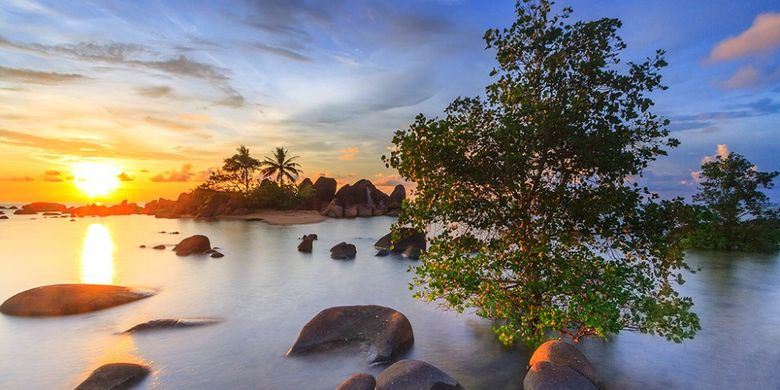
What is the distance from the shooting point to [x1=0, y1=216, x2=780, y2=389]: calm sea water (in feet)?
42.6

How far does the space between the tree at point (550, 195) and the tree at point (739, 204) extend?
33.1 meters

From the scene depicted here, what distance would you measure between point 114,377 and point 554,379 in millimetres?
11912

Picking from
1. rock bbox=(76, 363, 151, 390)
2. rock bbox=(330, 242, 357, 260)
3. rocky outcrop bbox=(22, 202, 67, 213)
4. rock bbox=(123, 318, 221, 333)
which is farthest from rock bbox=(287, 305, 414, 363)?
rocky outcrop bbox=(22, 202, 67, 213)

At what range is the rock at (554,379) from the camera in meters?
10.6

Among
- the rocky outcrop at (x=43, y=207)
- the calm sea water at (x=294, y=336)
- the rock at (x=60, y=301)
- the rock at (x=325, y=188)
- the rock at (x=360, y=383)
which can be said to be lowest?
the calm sea water at (x=294, y=336)

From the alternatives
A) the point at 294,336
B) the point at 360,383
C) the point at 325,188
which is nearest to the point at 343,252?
the point at 294,336

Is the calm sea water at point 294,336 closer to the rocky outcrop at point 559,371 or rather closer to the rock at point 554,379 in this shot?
the rocky outcrop at point 559,371

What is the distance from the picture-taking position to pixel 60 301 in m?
19.4

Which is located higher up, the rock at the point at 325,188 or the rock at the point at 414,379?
the rock at the point at 325,188

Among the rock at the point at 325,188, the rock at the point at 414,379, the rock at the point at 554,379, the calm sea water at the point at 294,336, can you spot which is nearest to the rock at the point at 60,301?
the calm sea water at the point at 294,336

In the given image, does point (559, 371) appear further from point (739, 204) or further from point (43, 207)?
point (43, 207)

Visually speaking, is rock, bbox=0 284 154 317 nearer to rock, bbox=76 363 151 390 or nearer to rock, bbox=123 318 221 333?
rock, bbox=123 318 221 333

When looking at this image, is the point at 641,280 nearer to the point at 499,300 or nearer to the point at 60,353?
the point at 499,300

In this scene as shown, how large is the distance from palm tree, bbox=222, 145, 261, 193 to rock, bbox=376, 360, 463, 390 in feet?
287
